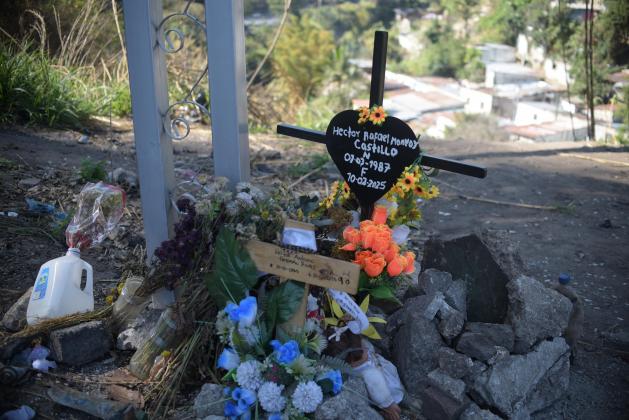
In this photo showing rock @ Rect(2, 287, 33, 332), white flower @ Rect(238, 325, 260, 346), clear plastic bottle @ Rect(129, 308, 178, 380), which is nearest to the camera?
white flower @ Rect(238, 325, 260, 346)

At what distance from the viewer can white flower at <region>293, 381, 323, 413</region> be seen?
229cm

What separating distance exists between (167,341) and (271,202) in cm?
83

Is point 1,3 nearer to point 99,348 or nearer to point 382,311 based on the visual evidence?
point 99,348

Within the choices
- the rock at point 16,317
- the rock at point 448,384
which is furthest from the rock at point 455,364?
the rock at point 16,317

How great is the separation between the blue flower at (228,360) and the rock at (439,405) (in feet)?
2.81

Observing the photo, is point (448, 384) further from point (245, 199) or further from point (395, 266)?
point (245, 199)

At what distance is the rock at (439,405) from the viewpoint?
2512 millimetres

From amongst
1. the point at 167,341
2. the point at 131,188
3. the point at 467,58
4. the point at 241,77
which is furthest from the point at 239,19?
the point at 467,58

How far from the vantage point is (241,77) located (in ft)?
9.53

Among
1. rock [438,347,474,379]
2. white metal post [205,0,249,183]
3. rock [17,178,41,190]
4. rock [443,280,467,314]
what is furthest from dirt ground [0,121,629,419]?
white metal post [205,0,249,183]

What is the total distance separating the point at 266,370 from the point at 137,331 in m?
0.86

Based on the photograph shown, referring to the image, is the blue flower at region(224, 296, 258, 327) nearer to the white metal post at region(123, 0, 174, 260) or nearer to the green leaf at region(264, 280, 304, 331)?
the green leaf at region(264, 280, 304, 331)

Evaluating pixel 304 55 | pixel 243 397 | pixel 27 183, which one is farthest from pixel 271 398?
pixel 304 55

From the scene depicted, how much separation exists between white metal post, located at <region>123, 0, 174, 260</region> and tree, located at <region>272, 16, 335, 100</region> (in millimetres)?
12251
